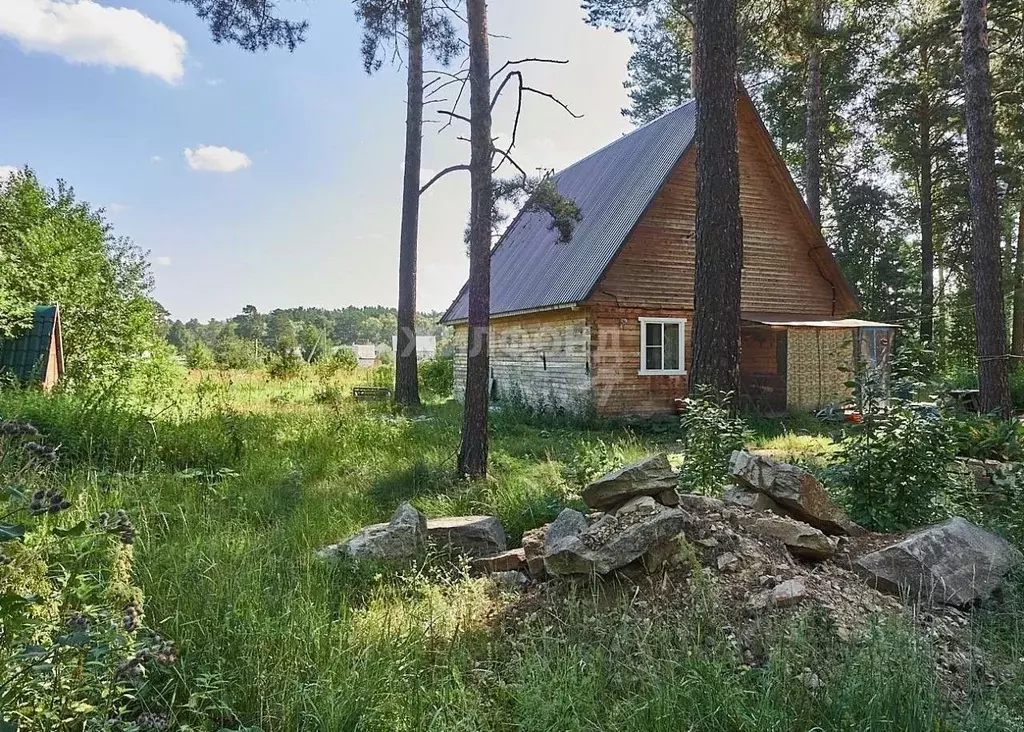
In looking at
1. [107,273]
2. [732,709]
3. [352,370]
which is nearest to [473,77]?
[732,709]

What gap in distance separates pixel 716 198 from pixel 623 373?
21.6ft

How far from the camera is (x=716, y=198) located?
7250 millimetres

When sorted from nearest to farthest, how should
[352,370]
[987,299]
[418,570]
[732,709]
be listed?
[732,709] < [418,570] < [987,299] < [352,370]

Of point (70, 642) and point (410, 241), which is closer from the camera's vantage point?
point (70, 642)

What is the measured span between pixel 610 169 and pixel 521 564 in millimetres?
14651

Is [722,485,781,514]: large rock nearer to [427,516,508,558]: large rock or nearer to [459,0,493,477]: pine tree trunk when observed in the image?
[427,516,508,558]: large rock

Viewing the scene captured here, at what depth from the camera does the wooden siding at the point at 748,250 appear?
13.6 m

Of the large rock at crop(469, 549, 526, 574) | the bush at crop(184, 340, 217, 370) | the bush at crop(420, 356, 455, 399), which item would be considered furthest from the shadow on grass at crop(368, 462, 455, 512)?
the bush at crop(184, 340, 217, 370)

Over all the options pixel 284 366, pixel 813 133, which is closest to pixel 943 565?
pixel 813 133

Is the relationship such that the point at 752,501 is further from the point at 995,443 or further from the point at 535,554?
the point at 995,443

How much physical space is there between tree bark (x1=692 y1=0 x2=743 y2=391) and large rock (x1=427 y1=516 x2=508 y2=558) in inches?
131

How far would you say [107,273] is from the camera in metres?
16.2

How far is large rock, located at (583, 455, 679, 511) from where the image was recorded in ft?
14.5

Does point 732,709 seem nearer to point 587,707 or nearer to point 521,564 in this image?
point 587,707
